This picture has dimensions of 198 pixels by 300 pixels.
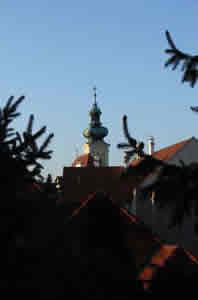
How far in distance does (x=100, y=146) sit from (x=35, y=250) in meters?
69.8

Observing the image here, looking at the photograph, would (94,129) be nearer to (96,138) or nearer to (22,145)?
(96,138)

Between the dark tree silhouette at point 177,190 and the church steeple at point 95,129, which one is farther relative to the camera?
the church steeple at point 95,129

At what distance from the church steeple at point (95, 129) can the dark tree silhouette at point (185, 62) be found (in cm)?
7039

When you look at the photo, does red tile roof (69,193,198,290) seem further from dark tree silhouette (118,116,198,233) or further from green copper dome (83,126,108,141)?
green copper dome (83,126,108,141)

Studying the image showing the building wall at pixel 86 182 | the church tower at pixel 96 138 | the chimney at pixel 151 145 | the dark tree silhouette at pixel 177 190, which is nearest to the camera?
the dark tree silhouette at pixel 177 190

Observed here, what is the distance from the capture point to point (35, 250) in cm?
456

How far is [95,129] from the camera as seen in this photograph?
244 ft

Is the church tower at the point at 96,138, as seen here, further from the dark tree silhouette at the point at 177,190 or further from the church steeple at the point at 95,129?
the dark tree silhouette at the point at 177,190

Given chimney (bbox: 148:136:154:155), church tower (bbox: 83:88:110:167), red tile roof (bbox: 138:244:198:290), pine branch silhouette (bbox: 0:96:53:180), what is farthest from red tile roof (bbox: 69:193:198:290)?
church tower (bbox: 83:88:110:167)

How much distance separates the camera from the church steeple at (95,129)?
2918 inches

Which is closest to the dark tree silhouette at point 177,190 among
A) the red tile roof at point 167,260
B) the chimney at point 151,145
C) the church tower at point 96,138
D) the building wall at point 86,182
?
the red tile roof at point 167,260

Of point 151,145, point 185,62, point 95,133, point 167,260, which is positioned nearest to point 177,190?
point 185,62

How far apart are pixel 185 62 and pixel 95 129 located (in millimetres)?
70844

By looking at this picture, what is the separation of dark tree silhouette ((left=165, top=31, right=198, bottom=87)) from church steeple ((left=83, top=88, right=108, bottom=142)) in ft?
231
